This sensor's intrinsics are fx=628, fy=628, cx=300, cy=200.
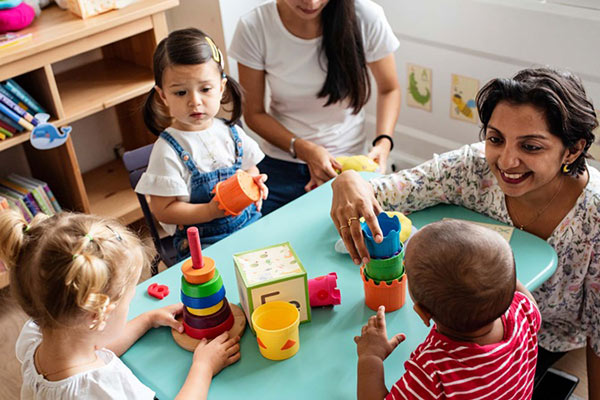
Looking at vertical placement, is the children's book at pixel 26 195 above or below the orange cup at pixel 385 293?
below

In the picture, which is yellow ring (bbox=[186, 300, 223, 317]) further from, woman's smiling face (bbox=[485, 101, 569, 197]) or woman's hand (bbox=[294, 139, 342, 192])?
woman's hand (bbox=[294, 139, 342, 192])

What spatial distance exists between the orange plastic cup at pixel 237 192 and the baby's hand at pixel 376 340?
1.77 feet

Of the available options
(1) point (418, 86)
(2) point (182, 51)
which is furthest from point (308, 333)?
(1) point (418, 86)

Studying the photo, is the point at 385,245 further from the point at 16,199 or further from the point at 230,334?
the point at 16,199

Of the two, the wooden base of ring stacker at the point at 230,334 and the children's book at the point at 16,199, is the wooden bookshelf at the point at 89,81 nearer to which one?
the children's book at the point at 16,199

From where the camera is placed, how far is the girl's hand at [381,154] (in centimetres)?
228

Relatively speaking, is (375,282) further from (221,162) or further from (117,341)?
(221,162)

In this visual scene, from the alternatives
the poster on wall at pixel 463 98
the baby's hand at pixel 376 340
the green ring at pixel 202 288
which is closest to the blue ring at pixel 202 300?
the green ring at pixel 202 288

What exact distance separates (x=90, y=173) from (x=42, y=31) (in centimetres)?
87

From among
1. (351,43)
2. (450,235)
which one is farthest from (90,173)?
(450,235)

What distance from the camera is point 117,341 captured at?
130 centimetres

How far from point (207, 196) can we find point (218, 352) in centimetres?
73

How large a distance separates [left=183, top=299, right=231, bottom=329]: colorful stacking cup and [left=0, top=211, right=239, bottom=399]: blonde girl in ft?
0.15

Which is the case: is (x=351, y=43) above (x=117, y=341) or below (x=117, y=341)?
above
